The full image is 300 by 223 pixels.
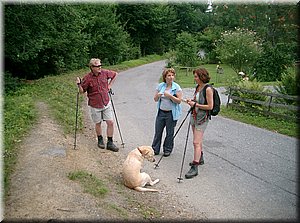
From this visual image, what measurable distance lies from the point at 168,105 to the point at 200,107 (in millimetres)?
1266

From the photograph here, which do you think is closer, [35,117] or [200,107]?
[200,107]

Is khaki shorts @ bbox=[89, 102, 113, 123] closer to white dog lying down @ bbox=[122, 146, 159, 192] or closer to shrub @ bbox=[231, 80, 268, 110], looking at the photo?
white dog lying down @ bbox=[122, 146, 159, 192]

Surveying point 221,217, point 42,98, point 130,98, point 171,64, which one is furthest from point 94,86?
point 171,64

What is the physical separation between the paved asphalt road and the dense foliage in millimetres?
9638

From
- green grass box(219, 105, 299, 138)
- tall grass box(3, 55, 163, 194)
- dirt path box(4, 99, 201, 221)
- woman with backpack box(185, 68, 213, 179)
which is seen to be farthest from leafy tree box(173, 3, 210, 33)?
woman with backpack box(185, 68, 213, 179)

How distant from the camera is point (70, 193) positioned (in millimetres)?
5109

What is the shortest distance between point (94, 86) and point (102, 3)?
2906 centimetres

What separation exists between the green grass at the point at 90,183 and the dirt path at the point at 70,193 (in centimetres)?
9

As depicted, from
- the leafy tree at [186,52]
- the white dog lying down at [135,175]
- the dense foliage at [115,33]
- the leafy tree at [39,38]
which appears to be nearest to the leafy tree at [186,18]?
the dense foliage at [115,33]

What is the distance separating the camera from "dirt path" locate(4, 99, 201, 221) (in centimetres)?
464

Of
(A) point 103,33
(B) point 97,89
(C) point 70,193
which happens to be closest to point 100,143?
(B) point 97,89

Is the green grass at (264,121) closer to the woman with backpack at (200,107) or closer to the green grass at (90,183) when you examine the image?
the woman with backpack at (200,107)

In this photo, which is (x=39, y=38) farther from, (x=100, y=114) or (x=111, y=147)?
(x=111, y=147)

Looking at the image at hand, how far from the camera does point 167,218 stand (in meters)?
4.94
